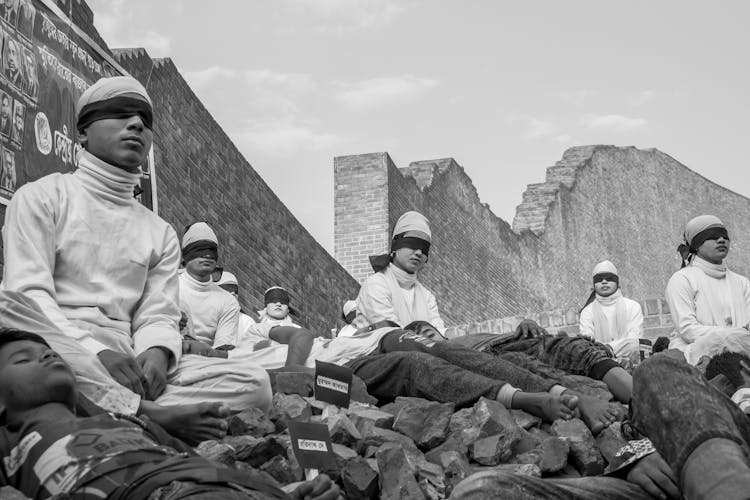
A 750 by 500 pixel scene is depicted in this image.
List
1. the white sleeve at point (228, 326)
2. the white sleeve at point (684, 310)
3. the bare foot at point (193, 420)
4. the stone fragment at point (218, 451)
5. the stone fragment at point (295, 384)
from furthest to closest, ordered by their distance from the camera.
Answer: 1. the white sleeve at point (684, 310)
2. the white sleeve at point (228, 326)
3. the stone fragment at point (295, 384)
4. the stone fragment at point (218, 451)
5. the bare foot at point (193, 420)

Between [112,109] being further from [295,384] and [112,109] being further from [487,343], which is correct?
[487,343]

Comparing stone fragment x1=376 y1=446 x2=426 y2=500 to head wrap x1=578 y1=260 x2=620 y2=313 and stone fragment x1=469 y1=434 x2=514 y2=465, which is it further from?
head wrap x1=578 y1=260 x2=620 y2=313

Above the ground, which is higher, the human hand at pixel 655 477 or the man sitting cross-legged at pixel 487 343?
the man sitting cross-legged at pixel 487 343

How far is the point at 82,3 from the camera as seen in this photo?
26.1 ft

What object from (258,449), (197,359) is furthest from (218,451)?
(197,359)

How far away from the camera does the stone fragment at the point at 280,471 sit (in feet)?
11.1

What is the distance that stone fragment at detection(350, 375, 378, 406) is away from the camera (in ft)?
15.2

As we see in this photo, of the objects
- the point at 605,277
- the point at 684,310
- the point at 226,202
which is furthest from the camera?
the point at 226,202

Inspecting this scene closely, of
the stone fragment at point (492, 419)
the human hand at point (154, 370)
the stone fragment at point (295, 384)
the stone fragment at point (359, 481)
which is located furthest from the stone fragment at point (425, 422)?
the human hand at point (154, 370)

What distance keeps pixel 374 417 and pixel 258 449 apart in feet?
2.45

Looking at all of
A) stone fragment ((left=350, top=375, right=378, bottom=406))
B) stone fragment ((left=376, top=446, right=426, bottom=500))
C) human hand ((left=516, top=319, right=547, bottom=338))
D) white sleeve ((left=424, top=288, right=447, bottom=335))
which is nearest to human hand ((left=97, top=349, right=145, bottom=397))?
stone fragment ((left=376, top=446, right=426, bottom=500))

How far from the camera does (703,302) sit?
22.3ft

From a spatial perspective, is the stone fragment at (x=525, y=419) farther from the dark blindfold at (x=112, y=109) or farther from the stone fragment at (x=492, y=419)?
the dark blindfold at (x=112, y=109)

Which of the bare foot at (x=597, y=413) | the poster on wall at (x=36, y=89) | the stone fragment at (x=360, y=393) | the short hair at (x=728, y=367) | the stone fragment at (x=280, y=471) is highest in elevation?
the poster on wall at (x=36, y=89)
